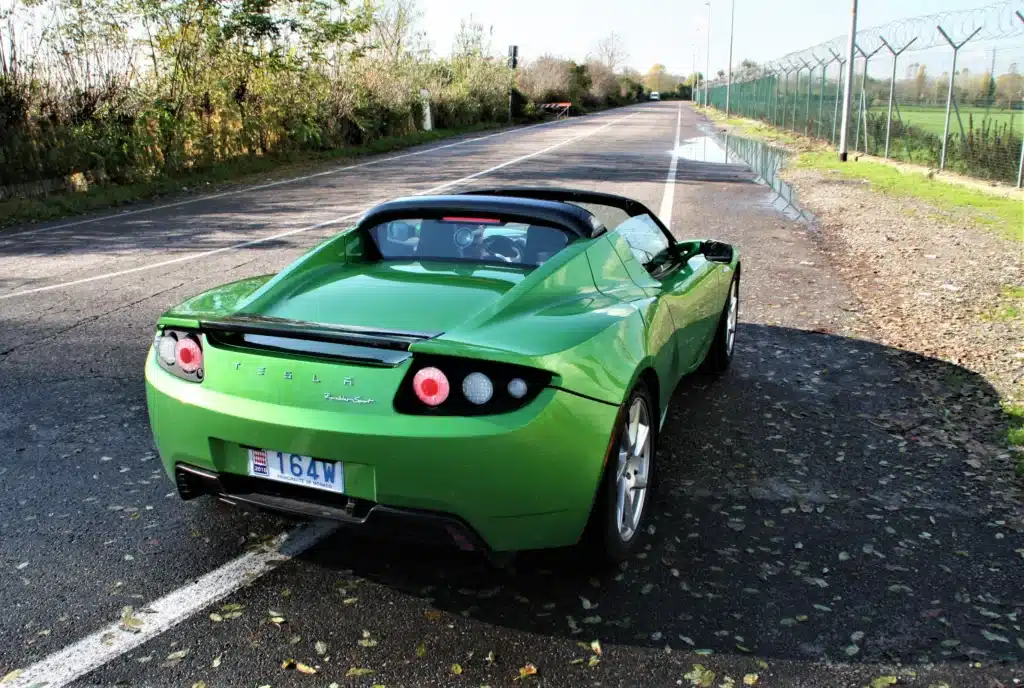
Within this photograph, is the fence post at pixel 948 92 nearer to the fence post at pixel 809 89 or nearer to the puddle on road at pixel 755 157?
the puddle on road at pixel 755 157

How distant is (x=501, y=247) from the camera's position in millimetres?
4125

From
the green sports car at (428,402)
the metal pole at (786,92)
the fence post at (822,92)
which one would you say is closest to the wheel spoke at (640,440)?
the green sports car at (428,402)

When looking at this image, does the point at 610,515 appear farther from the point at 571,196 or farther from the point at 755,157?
the point at 755,157

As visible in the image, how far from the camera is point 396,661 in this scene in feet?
9.16

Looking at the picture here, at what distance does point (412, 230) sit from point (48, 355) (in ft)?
10.8

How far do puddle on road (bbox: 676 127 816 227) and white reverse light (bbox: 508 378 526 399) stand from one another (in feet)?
36.7

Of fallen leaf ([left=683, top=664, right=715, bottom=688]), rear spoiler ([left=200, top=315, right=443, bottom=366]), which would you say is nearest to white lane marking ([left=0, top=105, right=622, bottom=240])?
→ rear spoiler ([left=200, top=315, right=443, bottom=366])

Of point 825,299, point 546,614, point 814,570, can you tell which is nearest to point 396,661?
point 546,614

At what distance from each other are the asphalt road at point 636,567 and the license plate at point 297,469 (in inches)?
17.4

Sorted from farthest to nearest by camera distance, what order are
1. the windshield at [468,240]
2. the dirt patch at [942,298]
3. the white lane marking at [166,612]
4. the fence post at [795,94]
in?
the fence post at [795,94] < the dirt patch at [942,298] < the windshield at [468,240] < the white lane marking at [166,612]

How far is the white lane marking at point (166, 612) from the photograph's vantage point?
8.86 ft

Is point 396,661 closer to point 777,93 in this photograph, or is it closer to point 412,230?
point 412,230

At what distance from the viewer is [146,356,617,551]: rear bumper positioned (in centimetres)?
282

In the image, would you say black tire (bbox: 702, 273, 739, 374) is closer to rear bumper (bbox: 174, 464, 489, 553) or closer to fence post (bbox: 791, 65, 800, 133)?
rear bumper (bbox: 174, 464, 489, 553)
